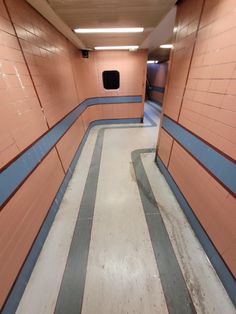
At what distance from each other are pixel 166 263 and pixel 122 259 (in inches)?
17.9

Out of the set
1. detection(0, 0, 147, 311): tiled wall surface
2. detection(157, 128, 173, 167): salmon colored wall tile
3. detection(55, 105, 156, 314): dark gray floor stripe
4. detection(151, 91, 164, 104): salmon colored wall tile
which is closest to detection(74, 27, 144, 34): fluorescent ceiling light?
detection(0, 0, 147, 311): tiled wall surface

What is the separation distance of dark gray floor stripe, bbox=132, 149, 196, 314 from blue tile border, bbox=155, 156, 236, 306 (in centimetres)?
35

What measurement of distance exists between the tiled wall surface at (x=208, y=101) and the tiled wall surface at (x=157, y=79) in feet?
21.1

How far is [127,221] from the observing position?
1.87 metres

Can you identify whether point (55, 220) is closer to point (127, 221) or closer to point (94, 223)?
point (94, 223)

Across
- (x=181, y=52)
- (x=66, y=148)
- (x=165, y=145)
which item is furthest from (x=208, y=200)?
(x=66, y=148)

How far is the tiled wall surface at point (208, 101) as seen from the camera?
3.77 feet

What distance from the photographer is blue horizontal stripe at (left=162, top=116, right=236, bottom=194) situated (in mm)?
1146

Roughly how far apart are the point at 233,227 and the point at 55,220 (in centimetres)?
199

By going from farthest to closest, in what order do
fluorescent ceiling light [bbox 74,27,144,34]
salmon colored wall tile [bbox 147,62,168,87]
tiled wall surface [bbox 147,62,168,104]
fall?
tiled wall surface [bbox 147,62,168,104]
salmon colored wall tile [bbox 147,62,168,87]
fluorescent ceiling light [bbox 74,27,144,34]

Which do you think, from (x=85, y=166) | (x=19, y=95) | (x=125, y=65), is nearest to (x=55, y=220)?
(x=85, y=166)

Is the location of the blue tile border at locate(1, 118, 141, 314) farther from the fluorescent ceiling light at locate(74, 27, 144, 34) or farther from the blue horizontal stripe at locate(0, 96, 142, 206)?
the fluorescent ceiling light at locate(74, 27, 144, 34)

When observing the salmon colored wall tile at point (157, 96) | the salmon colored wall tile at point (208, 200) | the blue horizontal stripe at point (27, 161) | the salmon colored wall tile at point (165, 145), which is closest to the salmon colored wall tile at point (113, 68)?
the blue horizontal stripe at point (27, 161)

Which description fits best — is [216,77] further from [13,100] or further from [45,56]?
[45,56]
